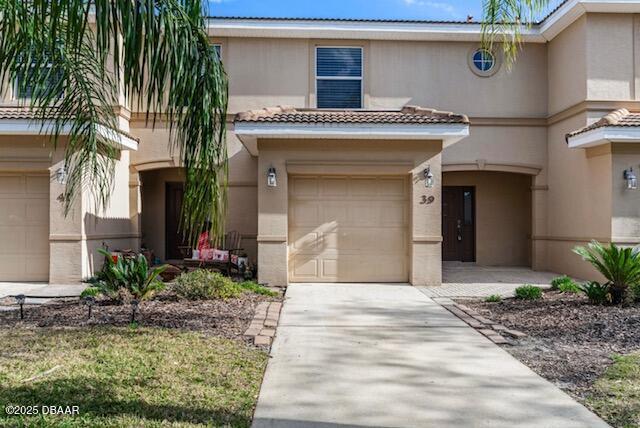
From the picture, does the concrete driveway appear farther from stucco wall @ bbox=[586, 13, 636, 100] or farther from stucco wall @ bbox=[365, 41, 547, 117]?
stucco wall @ bbox=[586, 13, 636, 100]

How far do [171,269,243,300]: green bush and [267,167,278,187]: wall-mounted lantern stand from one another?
2.71 m

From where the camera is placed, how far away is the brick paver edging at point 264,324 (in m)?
6.57

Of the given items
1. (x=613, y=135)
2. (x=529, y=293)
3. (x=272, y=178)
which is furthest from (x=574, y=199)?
(x=272, y=178)

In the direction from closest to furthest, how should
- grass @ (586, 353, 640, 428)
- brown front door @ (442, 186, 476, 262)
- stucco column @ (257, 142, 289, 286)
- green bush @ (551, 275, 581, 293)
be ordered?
grass @ (586, 353, 640, 428) < green bush @ (551, 275, 581, 293) < stucco column @ (257, 142, 289, 286) < brown front door @ (442, 186, 476, 262)

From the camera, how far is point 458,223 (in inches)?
646

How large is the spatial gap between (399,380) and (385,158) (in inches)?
278

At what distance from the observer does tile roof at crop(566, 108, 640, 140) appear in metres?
11.1

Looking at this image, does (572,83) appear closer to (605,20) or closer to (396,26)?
(605,20)

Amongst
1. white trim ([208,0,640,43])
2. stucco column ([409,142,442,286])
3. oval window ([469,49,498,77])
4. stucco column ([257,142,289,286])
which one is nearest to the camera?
stucco column ([257,142,289,286])

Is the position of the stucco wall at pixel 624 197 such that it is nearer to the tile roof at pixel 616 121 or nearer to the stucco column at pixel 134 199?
the tile roof at pixel 616 121

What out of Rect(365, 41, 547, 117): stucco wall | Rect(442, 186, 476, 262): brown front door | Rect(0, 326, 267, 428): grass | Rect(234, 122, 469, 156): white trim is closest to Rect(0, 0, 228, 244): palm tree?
Rect(0, 326, 267, 428): grass

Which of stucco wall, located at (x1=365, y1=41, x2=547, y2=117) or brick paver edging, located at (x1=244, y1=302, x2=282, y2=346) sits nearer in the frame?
brick paver edging, located at (x1=244, y1=302, x2=282, y2=346)

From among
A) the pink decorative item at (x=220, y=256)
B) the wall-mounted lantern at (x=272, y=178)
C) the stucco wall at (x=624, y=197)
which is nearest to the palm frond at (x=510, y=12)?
the wall-mounted lantern at (x=272, y=178)

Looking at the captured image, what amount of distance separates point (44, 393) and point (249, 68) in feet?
36.7
